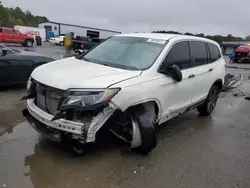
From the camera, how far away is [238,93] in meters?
8.58

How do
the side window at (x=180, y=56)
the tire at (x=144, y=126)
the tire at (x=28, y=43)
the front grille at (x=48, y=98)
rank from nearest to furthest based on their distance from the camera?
the front grille at (x=48, y=98) < the tire at (x=144, y=126) < the side window at (x=180, y=56) < the tire at (x=28, y=43)

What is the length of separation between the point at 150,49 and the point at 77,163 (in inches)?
82.2

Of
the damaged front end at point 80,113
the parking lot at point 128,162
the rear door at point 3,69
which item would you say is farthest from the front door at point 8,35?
the damaged front end at point 80,113

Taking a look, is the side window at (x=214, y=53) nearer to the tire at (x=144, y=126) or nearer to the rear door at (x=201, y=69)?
the rear door at (x=201, y=69)

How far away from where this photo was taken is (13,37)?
80.4ft

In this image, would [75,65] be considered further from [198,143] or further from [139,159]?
[198,143]

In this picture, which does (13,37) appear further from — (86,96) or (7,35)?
(86,96)

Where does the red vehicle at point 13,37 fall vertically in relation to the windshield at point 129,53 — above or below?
below

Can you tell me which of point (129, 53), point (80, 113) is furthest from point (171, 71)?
point (80, 113)

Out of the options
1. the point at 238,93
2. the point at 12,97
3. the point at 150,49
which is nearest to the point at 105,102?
the point at 150,49

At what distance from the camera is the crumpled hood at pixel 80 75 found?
3.05 meters

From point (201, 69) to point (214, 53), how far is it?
1009 mm

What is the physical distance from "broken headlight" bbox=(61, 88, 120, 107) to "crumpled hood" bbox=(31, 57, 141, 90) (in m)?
0.06

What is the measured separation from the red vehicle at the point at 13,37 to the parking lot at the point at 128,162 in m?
22.0
